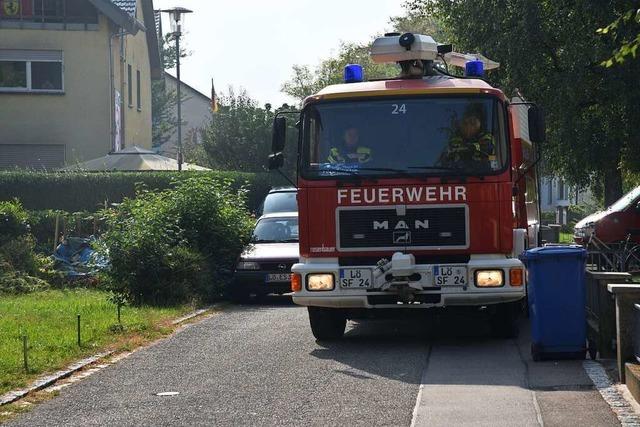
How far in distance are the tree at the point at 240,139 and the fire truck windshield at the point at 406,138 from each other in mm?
33860

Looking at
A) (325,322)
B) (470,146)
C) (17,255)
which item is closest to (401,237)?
(470,146)

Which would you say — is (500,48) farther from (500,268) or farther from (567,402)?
(567,402)

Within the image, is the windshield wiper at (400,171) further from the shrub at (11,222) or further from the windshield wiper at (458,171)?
the shrub at (11,222)

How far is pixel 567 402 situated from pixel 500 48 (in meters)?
20.6

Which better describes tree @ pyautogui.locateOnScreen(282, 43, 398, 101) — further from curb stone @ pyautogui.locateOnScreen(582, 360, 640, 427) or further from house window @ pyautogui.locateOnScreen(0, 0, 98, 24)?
curb stone @ pyautogui.locateOnScreen(582, 360, 640, 427)

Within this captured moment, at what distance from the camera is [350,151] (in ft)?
43.3

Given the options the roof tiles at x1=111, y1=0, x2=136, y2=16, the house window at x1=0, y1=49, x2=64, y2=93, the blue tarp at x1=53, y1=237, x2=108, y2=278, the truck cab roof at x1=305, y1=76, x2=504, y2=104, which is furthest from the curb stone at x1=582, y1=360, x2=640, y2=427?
the roof tiles at x1=111, y1=0, x2=136, y2=16

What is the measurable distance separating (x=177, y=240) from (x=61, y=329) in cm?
487

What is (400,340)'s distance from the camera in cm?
1421

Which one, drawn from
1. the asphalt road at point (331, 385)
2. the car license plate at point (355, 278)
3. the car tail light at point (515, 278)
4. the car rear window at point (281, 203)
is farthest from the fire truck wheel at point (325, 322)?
the car rear window at point (281, 203)

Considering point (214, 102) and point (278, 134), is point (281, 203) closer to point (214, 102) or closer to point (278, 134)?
point (278, 134)

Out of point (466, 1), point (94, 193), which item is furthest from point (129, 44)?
point (466, 1)

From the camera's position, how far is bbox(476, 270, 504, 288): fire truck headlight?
12.8m

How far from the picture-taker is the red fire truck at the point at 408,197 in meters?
12.8
